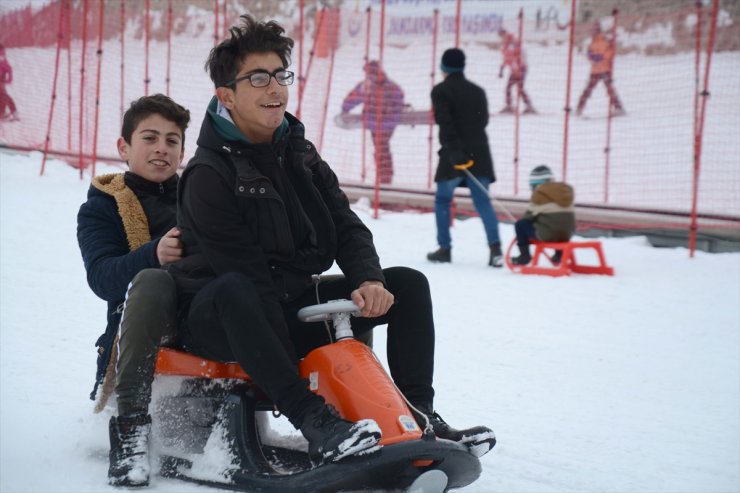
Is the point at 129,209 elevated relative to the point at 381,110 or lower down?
lower down

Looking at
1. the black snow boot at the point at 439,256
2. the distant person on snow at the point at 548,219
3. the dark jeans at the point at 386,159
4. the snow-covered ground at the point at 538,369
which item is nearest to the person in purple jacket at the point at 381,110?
the dark jeans at the point at 386,159

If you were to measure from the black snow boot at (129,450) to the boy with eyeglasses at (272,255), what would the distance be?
0.89ft

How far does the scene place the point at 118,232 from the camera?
316cm

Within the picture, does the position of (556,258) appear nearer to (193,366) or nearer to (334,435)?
(193,366)

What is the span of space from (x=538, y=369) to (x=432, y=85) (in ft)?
24.5

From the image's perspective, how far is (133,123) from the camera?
132 inches

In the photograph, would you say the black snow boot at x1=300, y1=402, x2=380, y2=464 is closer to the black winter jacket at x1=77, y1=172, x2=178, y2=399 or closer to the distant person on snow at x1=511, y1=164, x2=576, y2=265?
the black winter jacket at x1=77, y1=172, x2=178, y2=399

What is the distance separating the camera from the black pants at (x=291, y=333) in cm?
255

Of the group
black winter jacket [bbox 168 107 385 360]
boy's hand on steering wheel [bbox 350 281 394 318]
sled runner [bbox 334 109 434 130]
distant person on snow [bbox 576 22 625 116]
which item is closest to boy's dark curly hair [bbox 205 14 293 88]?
black winter jacket [bbox 168 107 385 360]

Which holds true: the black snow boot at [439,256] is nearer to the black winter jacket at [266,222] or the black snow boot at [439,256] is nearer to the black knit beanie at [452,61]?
the black knit beanie at [452,61]

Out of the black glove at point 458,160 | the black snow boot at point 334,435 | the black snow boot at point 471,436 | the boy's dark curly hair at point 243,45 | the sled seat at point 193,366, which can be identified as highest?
the boy's dark curly hair at point 243,45

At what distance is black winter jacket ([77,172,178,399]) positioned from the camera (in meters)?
2.97

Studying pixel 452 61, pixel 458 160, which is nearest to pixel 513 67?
pixel 452 61

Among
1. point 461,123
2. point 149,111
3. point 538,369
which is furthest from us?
point 461,123
